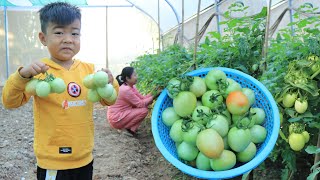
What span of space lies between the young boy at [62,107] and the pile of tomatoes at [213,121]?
1.11 feet

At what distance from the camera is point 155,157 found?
349 centimetres

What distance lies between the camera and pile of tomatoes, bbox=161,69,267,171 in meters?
1.28

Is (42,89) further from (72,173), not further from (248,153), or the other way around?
(248,153)

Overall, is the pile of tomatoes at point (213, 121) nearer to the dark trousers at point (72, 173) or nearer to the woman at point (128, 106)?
the dark trousers at point (72, 173)

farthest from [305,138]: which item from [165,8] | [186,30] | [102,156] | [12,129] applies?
[165,8]

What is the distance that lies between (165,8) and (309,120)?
8329mm

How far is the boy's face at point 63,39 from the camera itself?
151 cm

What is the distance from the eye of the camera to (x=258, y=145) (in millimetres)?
1440

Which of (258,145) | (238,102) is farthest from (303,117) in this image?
(238,102)

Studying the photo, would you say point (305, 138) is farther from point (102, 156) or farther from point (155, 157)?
point (102, 156)

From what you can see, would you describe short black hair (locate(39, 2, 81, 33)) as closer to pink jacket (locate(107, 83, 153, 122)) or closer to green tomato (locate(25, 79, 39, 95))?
green tomato (locate(25, 79, 39, 95))

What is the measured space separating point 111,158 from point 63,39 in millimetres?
2071

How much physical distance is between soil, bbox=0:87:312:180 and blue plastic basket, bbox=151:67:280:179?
1.07 meters

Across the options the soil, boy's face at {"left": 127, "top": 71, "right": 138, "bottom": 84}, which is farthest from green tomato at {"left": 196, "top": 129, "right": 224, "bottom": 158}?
boy's face at {"left": 127, "top": 71, "right": 138, "bottom": 84}
